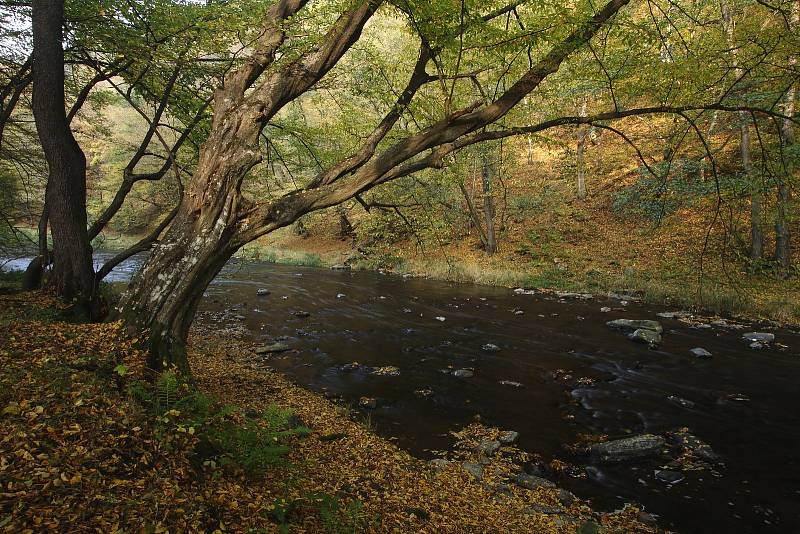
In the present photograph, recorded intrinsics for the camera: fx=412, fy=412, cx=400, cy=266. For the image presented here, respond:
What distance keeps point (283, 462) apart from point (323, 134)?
26.8 ft

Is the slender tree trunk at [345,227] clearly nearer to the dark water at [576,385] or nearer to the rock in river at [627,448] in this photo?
the dark water at [576,385]

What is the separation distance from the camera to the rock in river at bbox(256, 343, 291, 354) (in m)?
10.3

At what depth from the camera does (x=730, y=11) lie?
16.3 m

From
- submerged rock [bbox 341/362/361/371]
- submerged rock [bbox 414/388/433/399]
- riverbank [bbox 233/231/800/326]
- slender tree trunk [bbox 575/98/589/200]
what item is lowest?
submerged rock [bbox 414/388/433/399]

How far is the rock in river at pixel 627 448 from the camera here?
20.5 feet

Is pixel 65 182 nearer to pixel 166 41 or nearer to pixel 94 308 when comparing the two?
pixel 94 308

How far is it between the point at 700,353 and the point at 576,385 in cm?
427

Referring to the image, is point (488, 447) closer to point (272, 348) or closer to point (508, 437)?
point (508, 437)

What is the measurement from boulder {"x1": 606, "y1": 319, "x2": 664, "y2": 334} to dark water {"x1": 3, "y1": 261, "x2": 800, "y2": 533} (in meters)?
0.36

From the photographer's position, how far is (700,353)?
10.6m

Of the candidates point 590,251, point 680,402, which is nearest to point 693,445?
point 680,402

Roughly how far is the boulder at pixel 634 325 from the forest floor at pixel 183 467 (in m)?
8.64

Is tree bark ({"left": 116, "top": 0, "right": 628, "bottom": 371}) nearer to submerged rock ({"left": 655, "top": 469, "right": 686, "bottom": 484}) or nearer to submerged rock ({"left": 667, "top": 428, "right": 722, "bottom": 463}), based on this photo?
submerged rock ({"left": 655, "top": 469, "right": 686, "bottom": 484})

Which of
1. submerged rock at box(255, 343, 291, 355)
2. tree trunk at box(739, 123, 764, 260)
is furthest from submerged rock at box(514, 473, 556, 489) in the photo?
tree trunk at box(739, 123, 764, 260)
